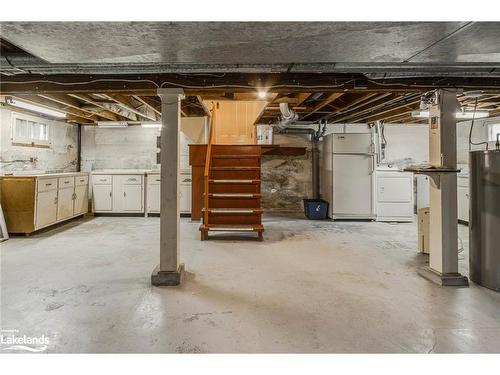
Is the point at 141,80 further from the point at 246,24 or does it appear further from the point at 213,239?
the point at 213,239

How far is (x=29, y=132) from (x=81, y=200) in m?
1.67

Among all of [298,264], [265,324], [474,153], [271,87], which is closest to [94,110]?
[271,87]

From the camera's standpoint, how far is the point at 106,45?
1.95 m

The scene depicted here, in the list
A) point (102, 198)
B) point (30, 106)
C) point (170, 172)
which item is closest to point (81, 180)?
point (102, 198)

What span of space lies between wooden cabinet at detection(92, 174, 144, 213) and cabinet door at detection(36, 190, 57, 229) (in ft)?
4.51

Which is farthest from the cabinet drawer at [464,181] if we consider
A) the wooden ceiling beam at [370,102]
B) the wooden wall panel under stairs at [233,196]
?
the wooden wall panel under stairs at [233,196]

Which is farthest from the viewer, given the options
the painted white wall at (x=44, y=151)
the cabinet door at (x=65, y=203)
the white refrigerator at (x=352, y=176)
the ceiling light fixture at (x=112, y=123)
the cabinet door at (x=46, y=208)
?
the ceiling light fixture at (x=112, y=123)

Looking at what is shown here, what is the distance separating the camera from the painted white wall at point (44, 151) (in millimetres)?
5199

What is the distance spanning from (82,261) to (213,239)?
1800 millimetres

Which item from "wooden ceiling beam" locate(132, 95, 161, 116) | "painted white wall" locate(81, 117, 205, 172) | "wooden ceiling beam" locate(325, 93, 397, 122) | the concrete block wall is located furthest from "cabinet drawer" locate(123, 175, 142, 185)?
"wooden ceiling beam" locate(325, 93, 397, 122)

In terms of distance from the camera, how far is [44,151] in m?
6.22

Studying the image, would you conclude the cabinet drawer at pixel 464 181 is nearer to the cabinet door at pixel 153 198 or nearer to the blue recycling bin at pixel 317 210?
the blue recycling bin at pixel 317 210

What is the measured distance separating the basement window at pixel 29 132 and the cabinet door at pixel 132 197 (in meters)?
1.87
